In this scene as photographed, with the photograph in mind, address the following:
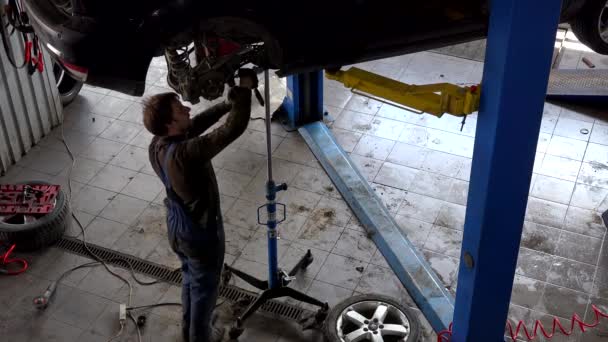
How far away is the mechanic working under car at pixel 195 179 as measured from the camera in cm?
367

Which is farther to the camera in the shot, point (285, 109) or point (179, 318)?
point (285, 109)

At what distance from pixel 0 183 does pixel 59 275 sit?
135 cm

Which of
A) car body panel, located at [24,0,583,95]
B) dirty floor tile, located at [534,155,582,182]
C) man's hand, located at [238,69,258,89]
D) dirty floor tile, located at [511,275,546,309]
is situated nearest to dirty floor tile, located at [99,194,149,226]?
man's hand, located at [238,69,258,89]

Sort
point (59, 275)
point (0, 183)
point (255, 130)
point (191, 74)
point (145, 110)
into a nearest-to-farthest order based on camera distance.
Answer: point (191, 74) → point (145, 110) → point (59, 275) → point (0, 183) → point (255, 130)

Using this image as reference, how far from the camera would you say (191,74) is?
344 centimetres

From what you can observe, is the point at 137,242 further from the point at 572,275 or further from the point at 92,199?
→ the point at 572,275

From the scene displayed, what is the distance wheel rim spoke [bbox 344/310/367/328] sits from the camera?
460 centimetres

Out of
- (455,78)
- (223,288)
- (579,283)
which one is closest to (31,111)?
(223,288)

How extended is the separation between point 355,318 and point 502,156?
1.75 metres

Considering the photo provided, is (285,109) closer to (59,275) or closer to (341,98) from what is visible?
(341,98)

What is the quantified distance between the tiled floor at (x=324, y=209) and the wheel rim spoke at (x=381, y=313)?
0.34m

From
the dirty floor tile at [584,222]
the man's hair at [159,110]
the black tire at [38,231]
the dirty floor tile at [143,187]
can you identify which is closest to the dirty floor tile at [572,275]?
the dirty floor tile at [584,222]

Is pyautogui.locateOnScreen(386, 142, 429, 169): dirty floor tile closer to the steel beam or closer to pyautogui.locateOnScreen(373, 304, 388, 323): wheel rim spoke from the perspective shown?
the steel beam

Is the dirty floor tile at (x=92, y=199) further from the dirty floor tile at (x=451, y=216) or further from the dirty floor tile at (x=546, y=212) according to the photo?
the dirty floor tile at (x=546, y=212)
